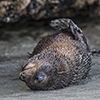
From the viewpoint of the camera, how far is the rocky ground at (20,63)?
3.08 meters

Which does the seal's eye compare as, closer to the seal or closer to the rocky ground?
the seal

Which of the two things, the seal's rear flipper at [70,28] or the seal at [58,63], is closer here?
the seal at [58,63]

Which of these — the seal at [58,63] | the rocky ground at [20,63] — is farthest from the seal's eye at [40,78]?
the rocky ground at [20,63]

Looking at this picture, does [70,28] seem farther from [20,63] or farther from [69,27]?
[20,63]

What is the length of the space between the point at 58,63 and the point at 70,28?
3.29 ft

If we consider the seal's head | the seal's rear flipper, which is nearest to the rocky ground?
the seal's head

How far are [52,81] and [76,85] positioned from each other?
Result: 0.47 meters

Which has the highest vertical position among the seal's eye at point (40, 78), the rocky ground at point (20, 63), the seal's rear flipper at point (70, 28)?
the seal's rear flipper at point (70, 28)

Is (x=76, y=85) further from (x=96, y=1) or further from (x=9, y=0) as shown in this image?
(x=96, y=1)

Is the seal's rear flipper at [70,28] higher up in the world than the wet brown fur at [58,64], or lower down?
higher up

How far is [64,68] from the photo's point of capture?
318cm

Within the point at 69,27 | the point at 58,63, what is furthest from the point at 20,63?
the point at 58,63

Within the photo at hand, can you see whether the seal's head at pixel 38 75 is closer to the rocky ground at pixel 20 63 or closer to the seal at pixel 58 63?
the seal at pixel 58 63

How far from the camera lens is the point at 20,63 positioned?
4684 millimetres
